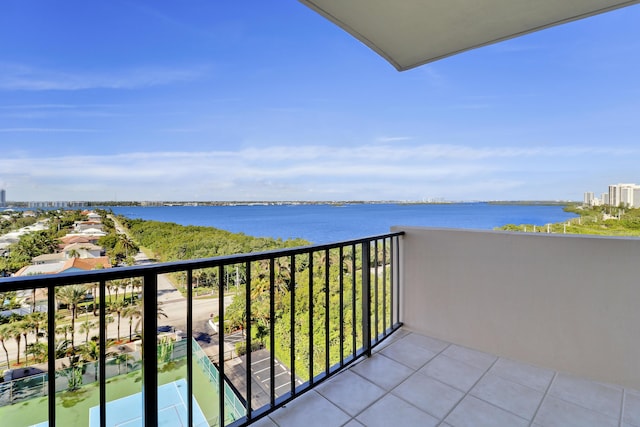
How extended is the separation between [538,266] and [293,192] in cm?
2096

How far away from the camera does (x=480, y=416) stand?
1.65 meters

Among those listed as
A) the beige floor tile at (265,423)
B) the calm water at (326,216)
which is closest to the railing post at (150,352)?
the beige floor tile at (265,423)

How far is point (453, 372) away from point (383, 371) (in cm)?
53

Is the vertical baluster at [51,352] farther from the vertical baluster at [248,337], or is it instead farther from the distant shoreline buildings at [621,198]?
the distant shoreline buildings at [621,198]

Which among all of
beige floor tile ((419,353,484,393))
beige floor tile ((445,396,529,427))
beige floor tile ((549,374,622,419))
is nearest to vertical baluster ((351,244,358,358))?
beige floor tile ((419,353,484,393))

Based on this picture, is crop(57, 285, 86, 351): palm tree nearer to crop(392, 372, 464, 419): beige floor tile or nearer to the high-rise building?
crop(392, 372, 464, 419): beige floor tile

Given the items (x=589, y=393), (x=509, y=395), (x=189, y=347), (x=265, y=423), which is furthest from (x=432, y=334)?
(x=189, y=347)

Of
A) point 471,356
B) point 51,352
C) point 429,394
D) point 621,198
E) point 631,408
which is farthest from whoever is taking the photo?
point 621,198

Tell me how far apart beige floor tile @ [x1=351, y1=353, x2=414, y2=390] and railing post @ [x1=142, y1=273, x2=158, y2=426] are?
4.51 ft

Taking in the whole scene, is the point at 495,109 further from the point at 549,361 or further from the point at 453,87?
the point at 549,361

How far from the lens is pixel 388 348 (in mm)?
2445

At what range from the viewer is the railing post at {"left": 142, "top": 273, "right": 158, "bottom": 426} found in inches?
45.9

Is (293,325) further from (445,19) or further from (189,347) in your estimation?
(445,19)

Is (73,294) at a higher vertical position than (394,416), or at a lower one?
higher
